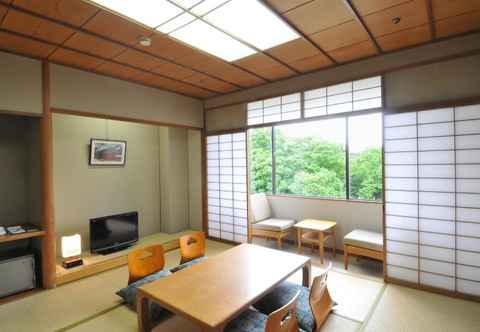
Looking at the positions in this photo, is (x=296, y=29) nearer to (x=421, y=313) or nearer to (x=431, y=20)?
(x=431, y=20)

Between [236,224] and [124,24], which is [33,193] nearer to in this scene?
[124,24]

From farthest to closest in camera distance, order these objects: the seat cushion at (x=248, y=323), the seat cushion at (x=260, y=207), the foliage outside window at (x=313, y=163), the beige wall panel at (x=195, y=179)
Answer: the foliage outside window at (x=313, y=163)
the beige wall panel at (x=195, y=179)
the seat cushion at (x=260, y=207)
the seat cushion at (x=248, y=323)

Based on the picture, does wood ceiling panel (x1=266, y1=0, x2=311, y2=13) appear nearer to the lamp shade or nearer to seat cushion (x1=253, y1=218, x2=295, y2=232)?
seat cushion (x1=253, y1=218, x2=295, y2=232)

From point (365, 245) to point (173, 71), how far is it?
3422mm

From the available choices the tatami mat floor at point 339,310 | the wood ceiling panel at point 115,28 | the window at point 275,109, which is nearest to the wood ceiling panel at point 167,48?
the wood ceiling panel at point 115,28

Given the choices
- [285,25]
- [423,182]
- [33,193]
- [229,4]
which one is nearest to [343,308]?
[423,182]

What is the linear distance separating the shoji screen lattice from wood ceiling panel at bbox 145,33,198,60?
247cm

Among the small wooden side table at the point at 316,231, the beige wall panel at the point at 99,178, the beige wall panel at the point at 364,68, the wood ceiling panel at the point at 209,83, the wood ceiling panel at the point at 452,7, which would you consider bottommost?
the small wooden side table at the point at 316,231

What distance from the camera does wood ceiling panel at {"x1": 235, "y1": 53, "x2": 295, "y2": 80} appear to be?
10.3 ft

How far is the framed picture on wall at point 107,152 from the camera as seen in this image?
411 centimetres

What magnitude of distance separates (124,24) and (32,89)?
4.96 ft

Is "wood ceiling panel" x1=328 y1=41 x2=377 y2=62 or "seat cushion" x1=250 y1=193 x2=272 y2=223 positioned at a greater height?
"wood ceiling panel" x1=328 y1=41 x2=377 y2=62

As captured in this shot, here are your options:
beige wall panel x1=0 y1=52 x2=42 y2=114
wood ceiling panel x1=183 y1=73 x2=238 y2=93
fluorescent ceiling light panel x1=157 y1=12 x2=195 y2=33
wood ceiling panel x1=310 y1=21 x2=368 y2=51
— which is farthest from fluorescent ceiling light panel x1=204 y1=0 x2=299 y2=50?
beige wall panel x1=0 y1=52 x2=42 y2=114

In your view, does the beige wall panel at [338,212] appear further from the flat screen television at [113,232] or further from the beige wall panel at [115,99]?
the flat screen television at [113,232]
